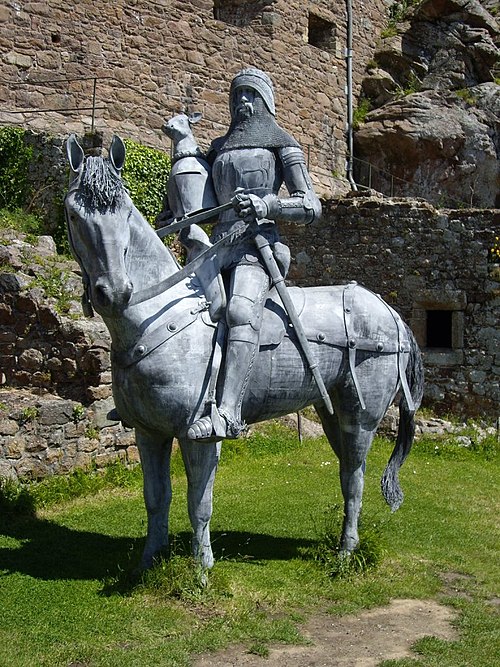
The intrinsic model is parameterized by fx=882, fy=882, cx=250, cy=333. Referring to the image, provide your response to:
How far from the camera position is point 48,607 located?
527 cm

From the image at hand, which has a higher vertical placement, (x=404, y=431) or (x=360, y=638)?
(x=404, y=431)

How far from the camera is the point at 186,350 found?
526 cm

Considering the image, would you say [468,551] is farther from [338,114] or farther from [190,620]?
[338,114]

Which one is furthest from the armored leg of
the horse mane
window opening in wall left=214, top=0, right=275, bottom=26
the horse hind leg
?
window opening in wall left=214, top=0, right=275, bottom=26

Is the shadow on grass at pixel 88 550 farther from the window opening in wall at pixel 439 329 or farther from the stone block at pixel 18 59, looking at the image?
the stone block at pixel 18 59

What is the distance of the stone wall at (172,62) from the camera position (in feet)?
50.9

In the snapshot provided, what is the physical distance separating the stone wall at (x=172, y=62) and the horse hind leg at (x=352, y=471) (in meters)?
8.82

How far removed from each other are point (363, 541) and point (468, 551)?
48.0 inches

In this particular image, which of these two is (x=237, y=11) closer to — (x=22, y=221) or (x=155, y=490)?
(x=22, y=221)

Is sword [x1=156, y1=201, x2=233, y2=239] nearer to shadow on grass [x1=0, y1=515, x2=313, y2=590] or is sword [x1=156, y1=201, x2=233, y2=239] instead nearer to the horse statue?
the horse statue

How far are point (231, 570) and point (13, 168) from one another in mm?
8677

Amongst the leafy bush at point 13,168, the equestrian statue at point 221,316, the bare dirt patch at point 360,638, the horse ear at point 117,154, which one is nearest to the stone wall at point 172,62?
the leafy bush at point 13,168

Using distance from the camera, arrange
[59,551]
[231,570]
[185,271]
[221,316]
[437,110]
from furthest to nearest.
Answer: [437,110] < [59,551] < [231,570] < [221,316] < [185,271]

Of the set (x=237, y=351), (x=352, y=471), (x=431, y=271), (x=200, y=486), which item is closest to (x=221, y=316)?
(x=237, y=351)
